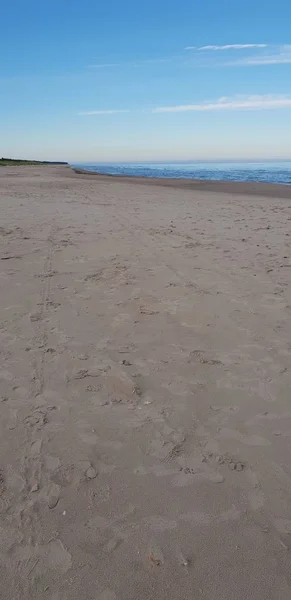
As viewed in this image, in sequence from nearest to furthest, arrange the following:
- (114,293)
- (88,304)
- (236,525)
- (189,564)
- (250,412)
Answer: (189,564) < (236,525) < (250,412) < (88,304) < (114,293)

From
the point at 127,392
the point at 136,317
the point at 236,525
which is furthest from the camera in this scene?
the point at 136,317

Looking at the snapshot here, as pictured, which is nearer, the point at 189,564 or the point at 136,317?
the point at 189,564

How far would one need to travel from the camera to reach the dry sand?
2.07m

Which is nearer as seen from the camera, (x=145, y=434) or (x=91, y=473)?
(x=91, y=473)

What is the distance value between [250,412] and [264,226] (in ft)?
30.4

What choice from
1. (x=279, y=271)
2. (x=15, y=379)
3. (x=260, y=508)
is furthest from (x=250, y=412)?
(x=279, y=271)

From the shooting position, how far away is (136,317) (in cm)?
511

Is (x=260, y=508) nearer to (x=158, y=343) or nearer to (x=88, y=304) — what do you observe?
(x=158, y=343)

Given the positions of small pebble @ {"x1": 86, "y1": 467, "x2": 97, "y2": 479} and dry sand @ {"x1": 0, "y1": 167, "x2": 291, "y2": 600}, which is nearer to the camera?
dry sand @ {"x1": 0, "y1": 167, "x2": 291, "y2": 600}

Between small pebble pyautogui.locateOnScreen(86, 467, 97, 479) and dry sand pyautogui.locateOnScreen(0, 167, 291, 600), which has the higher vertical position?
dry sand pyautogui.locateOnScreen(0, 167, 291, 600)

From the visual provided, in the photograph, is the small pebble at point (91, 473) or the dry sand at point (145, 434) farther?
the small pebble at point (91, 473)

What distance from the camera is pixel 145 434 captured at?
3033 mm

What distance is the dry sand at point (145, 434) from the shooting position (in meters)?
2.07

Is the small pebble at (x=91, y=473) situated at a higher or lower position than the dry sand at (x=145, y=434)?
lower
